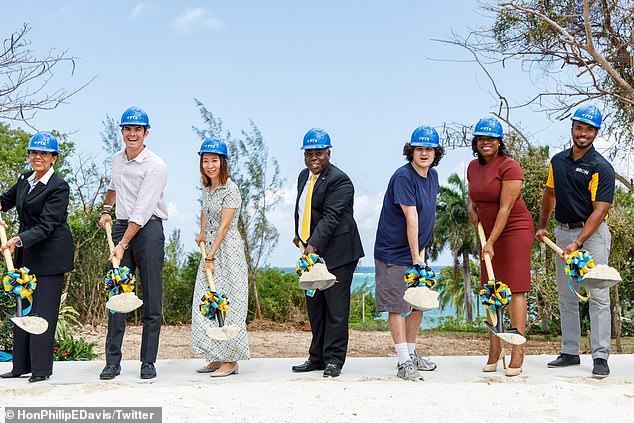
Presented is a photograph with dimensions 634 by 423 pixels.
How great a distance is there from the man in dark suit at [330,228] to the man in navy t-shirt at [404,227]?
23 cm

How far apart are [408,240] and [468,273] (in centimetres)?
2551

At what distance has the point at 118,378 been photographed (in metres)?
4.99

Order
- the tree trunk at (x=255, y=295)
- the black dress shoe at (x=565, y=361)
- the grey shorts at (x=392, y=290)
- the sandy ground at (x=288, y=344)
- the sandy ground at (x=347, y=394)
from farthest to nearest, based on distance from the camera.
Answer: the tree trunk at (x=255, y=295) → the sandy ground at (x=288, y=344) → the black dress shoe at (x=565, y=361) → the grey shorts at (x=392, y=290) → the sandy ground at (x=347, y=394)

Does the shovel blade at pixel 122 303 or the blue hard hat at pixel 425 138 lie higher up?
the blue hard hat at pixel 425 138

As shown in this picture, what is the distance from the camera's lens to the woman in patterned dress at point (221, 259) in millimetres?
4930

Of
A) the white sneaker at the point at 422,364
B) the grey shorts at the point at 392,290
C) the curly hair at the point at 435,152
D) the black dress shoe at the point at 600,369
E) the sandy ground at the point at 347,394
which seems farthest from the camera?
the white sneaker at the point at 422,364

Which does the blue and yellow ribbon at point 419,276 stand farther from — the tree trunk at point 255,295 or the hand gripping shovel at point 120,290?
the tree trunk at point 255,295

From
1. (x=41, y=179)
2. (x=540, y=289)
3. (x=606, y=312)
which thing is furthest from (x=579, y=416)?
(x=540, y=289)

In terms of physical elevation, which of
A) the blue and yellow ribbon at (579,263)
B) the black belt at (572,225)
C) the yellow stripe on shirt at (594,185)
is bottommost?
the blue and yellow ribbon at (579,263)

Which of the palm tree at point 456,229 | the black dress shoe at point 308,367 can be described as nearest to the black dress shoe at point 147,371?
the black dress shoe at point 308,367

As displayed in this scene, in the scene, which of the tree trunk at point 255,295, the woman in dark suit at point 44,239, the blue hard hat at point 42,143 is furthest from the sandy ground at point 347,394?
the tree trunk at point 255,295

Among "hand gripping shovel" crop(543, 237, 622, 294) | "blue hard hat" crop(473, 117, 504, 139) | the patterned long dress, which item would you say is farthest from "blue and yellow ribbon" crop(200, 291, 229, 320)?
"hand gripping shovel" crop(543, 237, 622, 294)

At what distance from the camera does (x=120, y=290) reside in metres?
4.78

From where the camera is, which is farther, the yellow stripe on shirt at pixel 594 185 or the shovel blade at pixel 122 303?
the yellow stripe on shirt at pixel 594 185
